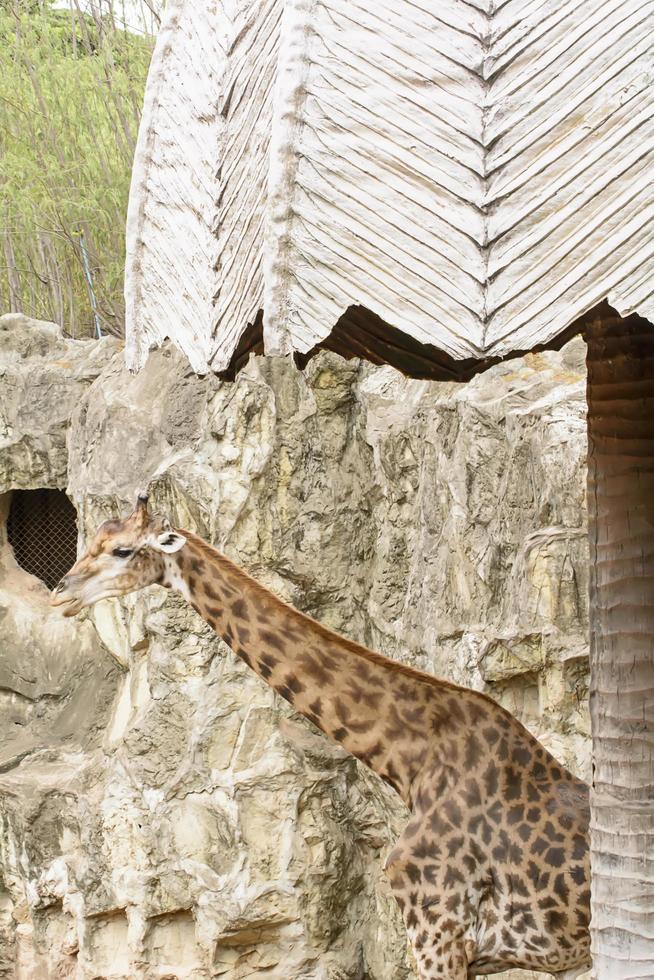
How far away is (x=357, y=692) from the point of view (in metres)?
2.86

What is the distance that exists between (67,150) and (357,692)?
4.60 m

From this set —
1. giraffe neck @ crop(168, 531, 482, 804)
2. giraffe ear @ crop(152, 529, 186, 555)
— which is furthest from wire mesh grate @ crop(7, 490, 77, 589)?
giraffe neck @ crop(168, 531, 482, 804)

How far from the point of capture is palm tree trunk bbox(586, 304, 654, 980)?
1.78m

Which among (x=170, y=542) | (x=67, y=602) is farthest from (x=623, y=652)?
(x=67, y=602)

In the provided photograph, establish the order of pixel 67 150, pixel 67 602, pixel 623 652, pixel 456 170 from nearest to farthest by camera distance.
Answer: pixel 456 170 → pixel 623 652 → pixel 67 602 → pixel 67 150

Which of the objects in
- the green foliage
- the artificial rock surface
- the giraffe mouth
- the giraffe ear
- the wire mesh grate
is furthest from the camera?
the green foliage

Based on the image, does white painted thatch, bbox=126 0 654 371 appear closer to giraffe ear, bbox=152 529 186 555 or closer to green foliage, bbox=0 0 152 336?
giraffe ear, bbox=152 529 186 555

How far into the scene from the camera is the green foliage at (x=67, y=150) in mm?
6387

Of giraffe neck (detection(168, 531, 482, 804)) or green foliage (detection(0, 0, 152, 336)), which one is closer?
giraffe neck (detection(168, 531, 482, 804))

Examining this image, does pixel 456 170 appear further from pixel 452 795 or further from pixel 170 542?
pixel 170 542

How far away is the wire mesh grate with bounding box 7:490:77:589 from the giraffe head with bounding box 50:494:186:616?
9.22ft

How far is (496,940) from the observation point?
2.76 m

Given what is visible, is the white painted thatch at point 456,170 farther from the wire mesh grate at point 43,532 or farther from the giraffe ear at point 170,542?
the wire mesh grate at point 43,532

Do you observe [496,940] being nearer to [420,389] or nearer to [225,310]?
[225,310]
